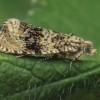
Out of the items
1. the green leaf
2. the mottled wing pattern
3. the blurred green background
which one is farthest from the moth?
the blurred green background

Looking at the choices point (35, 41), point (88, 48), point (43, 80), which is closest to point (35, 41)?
point (35, 41)

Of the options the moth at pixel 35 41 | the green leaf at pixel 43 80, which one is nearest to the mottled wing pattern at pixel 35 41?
the moth at pixel 35 41

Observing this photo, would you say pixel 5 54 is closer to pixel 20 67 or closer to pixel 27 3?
pixel 20 67

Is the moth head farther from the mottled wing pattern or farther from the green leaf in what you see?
the green leaf

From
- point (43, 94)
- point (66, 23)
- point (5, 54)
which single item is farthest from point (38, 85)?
point (66, 23)

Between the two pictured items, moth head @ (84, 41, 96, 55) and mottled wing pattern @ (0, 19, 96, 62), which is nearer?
mottled wing pattern @ (0, 19, 96, 62)
